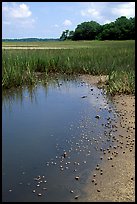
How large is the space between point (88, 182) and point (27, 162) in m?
1.65

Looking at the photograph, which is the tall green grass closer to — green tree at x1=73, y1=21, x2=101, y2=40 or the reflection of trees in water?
the reflection of trees in water

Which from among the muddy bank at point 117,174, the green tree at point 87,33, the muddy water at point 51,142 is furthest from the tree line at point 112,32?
the muddy bank at point 117,174

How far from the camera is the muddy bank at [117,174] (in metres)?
5.69

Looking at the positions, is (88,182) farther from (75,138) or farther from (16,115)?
(16,115)

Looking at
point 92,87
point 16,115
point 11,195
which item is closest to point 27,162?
point 11,195

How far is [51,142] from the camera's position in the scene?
8.65 meters

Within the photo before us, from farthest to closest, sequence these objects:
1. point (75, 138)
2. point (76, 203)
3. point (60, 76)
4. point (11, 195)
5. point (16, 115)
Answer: point (60, 76) < point (16, 115) < point (75, 138) < point (11, 195) < point (76, 203)

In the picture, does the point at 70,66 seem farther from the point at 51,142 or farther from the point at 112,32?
the point at 112,32

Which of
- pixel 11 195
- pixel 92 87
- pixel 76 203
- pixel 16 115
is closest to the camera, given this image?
pixel 76 203

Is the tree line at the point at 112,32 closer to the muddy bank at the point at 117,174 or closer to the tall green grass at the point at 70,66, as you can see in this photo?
the tall green grass at the point at 70,66

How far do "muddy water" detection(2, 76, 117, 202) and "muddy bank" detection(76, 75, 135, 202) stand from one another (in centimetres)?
19

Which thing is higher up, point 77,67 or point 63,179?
point 77,67

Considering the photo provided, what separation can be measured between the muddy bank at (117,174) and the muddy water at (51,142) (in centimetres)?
19

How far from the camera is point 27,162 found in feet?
23.8
